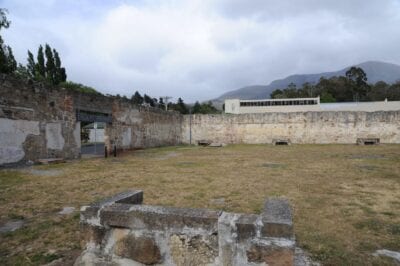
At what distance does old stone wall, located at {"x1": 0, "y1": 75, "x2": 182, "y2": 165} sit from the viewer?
9.30 metres

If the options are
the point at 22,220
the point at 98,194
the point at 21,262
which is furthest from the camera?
the point at 98,194

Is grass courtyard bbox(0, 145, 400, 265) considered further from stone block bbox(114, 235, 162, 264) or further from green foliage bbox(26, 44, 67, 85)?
green foliage bbox(26, 44, 67, 85)

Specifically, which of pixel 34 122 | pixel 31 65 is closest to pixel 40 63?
pixel 31 65

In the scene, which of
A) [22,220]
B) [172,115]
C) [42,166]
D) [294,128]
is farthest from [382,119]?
[22,220]

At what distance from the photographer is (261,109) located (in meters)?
43.7

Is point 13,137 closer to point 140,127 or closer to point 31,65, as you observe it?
point 140,127

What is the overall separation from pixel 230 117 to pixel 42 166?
16.0m

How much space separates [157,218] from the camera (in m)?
2.25

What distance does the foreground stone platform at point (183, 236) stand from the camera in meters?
2.01

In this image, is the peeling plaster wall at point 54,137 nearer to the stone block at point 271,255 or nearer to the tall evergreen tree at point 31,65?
the stone block at point 271,255

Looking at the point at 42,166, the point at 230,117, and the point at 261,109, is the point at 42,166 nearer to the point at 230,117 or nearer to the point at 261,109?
the point at 230,117

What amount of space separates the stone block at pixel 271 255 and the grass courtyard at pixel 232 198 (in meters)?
1.25

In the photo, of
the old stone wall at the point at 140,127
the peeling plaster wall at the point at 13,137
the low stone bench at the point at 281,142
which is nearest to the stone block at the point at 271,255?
the peeling plaster wall at the point at 13,137

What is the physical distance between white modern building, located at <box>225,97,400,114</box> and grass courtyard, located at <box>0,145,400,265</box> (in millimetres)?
32439
